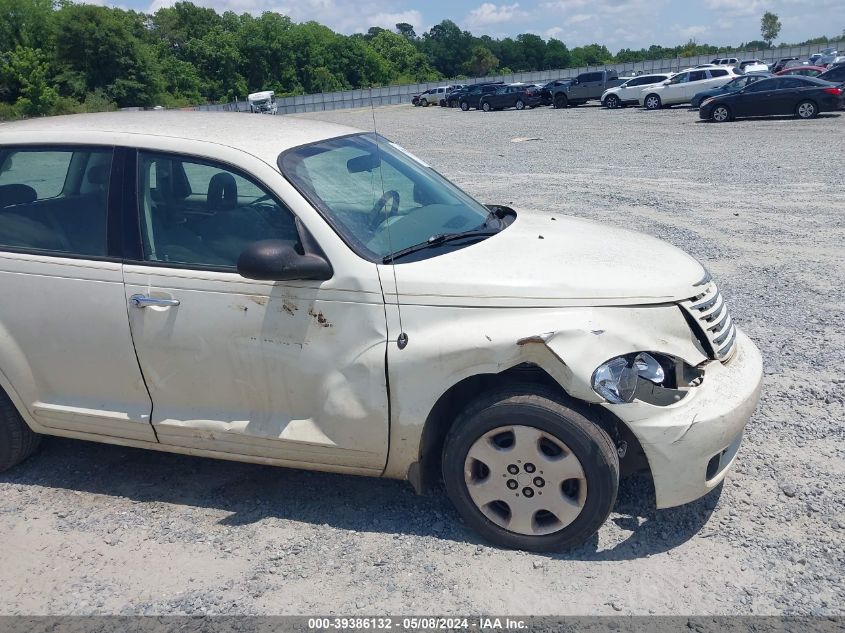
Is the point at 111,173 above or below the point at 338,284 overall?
above

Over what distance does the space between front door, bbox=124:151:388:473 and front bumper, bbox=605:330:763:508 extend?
112 cm

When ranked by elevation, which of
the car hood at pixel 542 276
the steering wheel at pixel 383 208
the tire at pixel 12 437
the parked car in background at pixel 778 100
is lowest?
the parked car in background at pixel 778 100

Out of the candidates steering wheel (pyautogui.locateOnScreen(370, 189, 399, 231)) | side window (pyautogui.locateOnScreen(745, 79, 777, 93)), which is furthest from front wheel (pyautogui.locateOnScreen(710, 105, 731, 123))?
steering wheel (pyautogui.locateOnScreen(370, 189, 399, 231))

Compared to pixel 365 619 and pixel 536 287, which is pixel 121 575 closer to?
pixel 365 619

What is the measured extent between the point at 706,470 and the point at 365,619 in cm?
156

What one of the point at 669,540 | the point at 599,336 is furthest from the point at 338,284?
the point at 669,540

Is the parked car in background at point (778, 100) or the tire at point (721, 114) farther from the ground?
the parked car in background at point (778, 100)

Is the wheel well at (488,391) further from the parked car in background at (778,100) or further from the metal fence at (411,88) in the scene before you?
the metal fence at (411,88)

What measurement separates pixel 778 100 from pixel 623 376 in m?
24.7

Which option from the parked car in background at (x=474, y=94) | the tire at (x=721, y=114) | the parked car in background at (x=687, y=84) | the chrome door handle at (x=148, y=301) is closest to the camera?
the chrome door handle at (x=148, y=301)

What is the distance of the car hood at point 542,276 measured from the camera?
330 cm

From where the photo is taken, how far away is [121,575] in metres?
3.41

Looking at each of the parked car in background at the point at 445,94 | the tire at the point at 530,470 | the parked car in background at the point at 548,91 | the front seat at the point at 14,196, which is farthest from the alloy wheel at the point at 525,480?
the parked car in background at the point at 445,94

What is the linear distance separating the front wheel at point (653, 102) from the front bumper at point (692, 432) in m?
33.6
